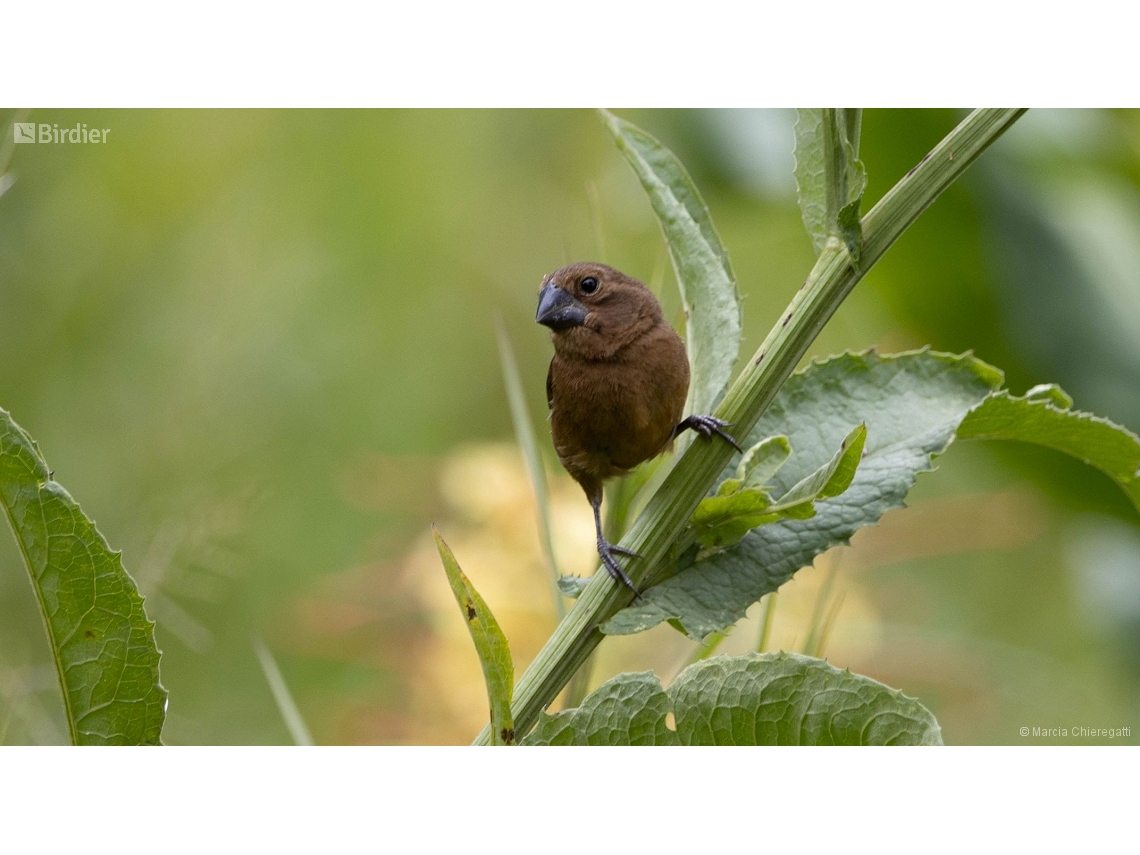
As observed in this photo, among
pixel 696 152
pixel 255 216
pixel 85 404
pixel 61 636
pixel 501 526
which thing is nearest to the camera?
pixel 61 636

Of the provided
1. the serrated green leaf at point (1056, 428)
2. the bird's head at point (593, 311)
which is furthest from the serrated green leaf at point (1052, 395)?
the bird's head at point (593, 311)

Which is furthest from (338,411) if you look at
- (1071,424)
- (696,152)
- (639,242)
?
(1071,424)

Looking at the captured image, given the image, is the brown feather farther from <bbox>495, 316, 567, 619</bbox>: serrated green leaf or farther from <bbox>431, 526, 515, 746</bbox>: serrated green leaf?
<bbox>431, 526, 515, 746</bbox>: serrated green leaf

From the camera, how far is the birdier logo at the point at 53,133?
1463mm

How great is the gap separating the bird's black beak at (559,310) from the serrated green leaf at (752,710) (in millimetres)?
1068

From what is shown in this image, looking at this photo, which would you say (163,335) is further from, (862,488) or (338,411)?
(862,488)

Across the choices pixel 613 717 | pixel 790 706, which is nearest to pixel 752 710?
pixel 790 706

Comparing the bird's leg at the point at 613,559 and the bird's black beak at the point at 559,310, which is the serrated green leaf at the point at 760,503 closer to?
the bird's leg at the point at 613,559

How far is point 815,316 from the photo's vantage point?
3.56ft

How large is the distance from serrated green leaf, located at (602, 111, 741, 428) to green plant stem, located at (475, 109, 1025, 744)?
0.19 ft

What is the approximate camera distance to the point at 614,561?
1.09 m

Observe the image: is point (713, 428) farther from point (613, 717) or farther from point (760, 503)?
point (613, 717)

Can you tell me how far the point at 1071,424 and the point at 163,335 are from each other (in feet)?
8.39

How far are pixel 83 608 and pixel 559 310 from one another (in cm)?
116
